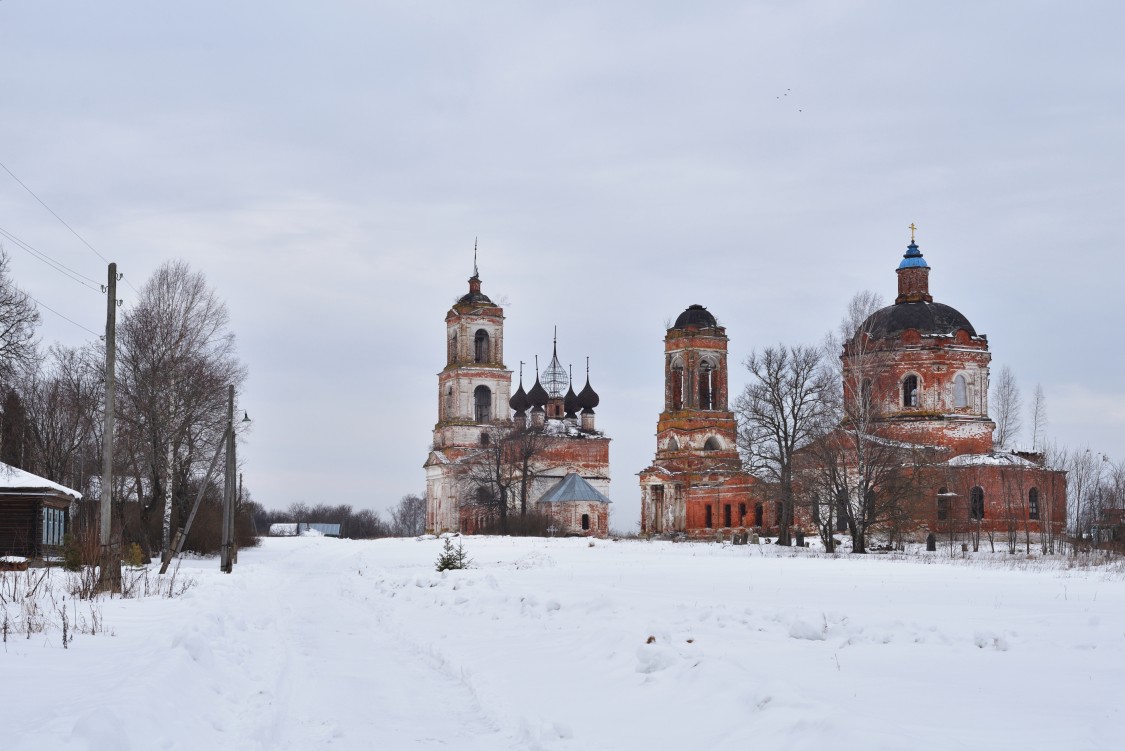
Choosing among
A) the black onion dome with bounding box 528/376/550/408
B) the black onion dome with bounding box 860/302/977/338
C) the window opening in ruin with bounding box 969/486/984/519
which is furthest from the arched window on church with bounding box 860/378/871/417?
the black onion dome with bounding box 528/376/550/408

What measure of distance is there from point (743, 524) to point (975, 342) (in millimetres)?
15858

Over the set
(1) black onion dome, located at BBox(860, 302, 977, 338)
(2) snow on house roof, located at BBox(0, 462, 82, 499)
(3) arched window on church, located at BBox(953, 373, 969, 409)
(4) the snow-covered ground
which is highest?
(1) black onion dome, located at BBox(860, 302, 977, 338)

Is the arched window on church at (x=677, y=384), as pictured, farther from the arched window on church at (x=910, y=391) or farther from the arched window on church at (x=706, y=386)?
the arched window on church at (x=910, y=391)

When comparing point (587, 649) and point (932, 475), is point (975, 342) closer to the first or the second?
point (932, 475)

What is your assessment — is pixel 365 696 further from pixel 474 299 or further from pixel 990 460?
pixel 474 299

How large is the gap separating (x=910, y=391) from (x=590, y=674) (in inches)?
1942

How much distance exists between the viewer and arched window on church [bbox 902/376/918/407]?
56.0 metres

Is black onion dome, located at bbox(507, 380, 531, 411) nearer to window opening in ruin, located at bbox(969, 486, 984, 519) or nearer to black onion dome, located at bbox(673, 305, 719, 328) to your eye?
black onion dome, located at bbox(673, 305, 719, 328)

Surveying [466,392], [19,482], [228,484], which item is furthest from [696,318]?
[19,482]

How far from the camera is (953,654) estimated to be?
33.3ft

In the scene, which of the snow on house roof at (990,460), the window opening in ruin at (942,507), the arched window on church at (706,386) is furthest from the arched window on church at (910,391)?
the arched window on church at (706,386)

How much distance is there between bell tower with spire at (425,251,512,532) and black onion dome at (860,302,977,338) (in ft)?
96.0

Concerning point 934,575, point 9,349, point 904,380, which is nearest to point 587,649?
point 934,575

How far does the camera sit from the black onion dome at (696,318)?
2869 inches
